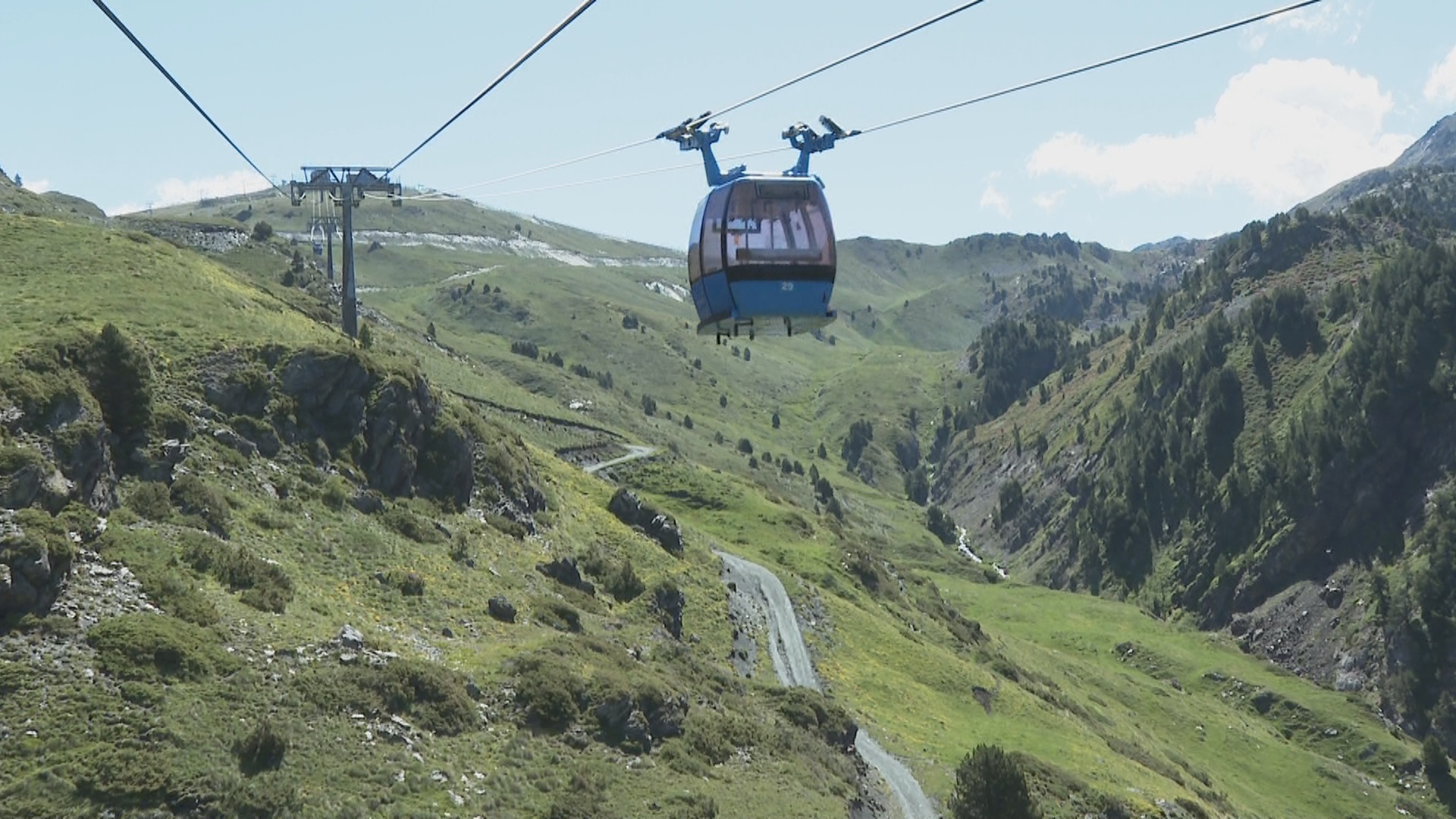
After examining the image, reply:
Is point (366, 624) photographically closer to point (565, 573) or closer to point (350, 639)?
point (350, 639)

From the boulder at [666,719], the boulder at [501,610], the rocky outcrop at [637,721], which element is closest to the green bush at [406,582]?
Result: the boulder at [501,610]

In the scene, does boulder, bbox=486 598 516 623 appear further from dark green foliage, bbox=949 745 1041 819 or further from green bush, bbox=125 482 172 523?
dark green foliage, bbox=949 745 1041 819

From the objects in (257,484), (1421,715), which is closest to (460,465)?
(257,484)

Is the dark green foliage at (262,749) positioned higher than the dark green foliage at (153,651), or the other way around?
the dark green foliage at (153,651)

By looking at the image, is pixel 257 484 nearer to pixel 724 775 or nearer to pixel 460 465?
pixel 460 465

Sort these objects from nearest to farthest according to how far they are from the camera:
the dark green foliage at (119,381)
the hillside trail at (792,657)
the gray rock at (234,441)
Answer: the dark green foliage at (119,381)
the gray rock at (234,441)
the hillside trail at (792,657)

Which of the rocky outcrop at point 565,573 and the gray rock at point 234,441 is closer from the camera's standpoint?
the gray rock at point 234,441

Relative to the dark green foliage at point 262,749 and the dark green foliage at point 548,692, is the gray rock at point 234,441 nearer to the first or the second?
the dark green foliage at point 548,692

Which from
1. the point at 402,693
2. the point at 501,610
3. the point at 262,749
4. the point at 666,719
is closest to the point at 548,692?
the point at 666,719

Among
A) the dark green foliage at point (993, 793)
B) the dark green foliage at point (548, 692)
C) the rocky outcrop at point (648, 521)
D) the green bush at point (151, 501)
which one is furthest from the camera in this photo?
the rocky outcrop at point (648, 521)
